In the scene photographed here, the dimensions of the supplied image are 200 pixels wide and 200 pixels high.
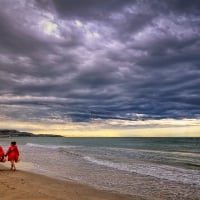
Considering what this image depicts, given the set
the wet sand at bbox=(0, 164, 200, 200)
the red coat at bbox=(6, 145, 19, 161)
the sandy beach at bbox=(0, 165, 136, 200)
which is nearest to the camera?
the sandy beach at bbox=(0, 165, 136, 200)

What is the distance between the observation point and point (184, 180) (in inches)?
699

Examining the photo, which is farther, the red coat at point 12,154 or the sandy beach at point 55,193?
the red coat at point 12,154

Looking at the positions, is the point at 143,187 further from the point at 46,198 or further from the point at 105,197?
the point at 46,198

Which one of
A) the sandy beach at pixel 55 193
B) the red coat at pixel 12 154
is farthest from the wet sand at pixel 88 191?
the red coat at pixel 12 154

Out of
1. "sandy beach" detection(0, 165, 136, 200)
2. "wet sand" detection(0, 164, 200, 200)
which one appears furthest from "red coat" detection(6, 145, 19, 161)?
"sandy beach" detection(0, 165, 136, 200)

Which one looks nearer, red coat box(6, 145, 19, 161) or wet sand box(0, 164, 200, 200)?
wet sand box(0, 164, 200, 200)

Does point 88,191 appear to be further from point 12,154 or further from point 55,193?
point 12,154

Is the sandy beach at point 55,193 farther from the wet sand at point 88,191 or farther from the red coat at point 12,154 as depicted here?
the red coat at point 12,154

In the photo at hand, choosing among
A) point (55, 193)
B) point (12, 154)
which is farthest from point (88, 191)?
point (12, 154)

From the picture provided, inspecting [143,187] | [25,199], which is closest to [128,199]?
[143,187]

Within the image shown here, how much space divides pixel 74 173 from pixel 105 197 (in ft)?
26.6

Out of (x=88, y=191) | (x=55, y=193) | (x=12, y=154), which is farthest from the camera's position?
(x=12, y=154)

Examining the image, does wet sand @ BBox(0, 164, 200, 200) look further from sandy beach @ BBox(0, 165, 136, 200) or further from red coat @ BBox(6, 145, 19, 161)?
red coat @ BBox(6, 145, 19, 161)

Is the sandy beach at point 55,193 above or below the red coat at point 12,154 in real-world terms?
below
